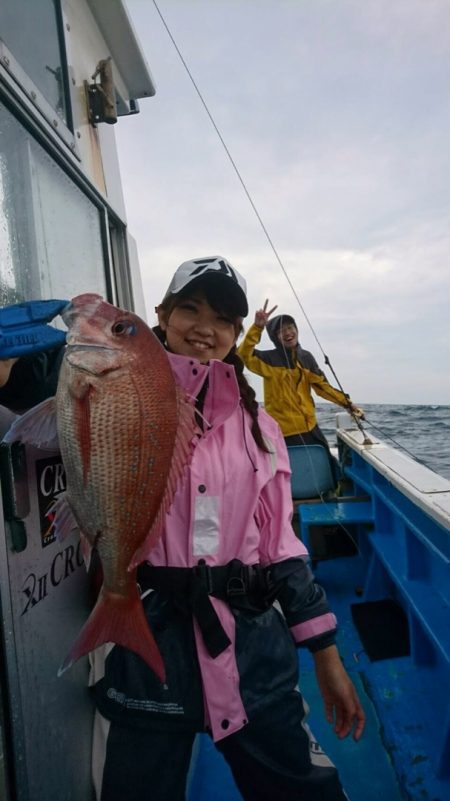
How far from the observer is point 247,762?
1458 millimetres

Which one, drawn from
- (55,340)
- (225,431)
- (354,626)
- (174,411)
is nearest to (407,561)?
(354,626)

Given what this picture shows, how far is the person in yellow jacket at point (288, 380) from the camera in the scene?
5680mm

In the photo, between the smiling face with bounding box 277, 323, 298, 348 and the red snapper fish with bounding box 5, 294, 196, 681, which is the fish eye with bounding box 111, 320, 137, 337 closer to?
the red snapper fish with bounding box 5, 294, 196, 681

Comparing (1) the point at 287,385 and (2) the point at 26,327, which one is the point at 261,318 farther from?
(2) the point at 26,327

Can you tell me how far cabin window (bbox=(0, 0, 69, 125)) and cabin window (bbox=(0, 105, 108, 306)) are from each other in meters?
0.21

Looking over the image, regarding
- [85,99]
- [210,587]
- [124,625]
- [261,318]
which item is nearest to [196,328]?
[210,587]

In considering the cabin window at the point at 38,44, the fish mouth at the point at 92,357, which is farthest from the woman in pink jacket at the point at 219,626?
the cabin window at the point at 38,44

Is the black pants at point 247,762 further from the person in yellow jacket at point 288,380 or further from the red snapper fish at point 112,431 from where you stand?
the person in yellow jacket at point 288,380

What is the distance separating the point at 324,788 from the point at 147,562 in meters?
0.93

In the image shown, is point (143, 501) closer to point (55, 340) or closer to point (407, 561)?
point (55, 340)

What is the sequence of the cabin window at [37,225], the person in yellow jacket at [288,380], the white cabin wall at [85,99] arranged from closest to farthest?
1. the cabin window at [37,225]
2. the white cabin wall at [85,99]
3. the person in yellow jacket at [288,380]

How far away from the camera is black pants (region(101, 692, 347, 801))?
4.58 feet

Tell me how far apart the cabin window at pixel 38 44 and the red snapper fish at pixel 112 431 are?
1157 mm

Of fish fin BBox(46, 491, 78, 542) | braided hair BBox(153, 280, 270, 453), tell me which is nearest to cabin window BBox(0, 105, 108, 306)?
braided hair BBox(153, 280, 270, 453)
